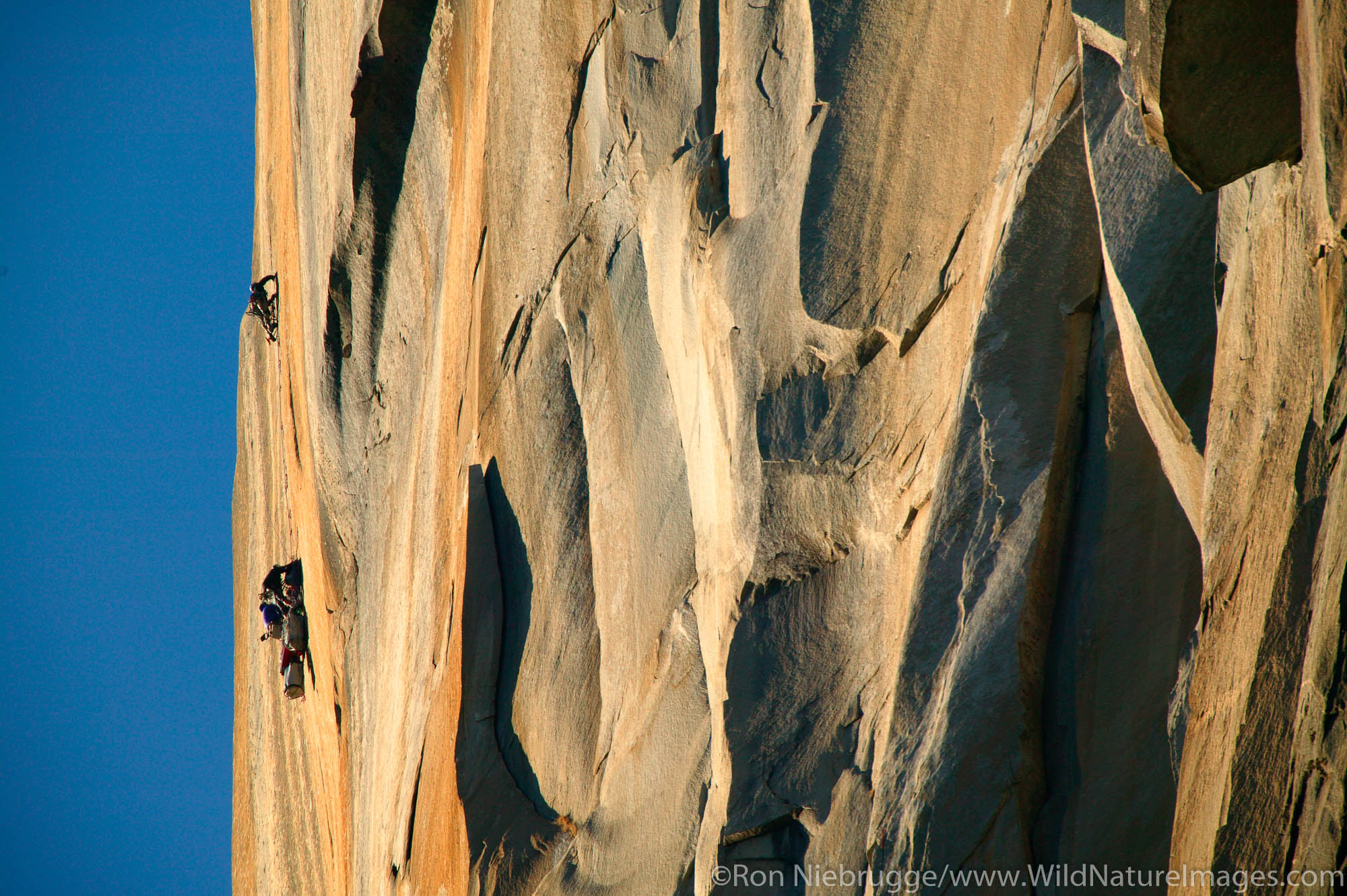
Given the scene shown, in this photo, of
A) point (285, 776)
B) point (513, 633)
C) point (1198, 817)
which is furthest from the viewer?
point (285, 776)

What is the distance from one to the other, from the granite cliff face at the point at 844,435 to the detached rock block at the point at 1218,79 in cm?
1

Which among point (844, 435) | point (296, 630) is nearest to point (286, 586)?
point (296, 630)

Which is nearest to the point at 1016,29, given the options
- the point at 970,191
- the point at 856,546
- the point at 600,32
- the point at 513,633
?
the point at 970,191

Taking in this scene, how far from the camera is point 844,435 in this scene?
4637mm

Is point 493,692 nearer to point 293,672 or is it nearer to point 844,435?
point 844,435

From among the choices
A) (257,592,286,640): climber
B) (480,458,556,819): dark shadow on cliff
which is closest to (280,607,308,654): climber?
(257,592,286,640): climber

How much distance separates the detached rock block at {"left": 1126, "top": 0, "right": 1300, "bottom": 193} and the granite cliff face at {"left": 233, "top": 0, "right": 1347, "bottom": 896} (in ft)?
0.03

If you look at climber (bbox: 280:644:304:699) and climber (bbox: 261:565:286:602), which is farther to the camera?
climber (bbox: 261:565:286:602)

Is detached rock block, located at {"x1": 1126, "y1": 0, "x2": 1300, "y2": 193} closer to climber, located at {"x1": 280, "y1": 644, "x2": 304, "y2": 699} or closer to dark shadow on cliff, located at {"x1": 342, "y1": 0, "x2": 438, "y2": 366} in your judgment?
dark shadow on cliff, located at {"x1": 342, "y1": 0, "x2": 438, "y2": 366}

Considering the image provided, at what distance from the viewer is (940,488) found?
3.98 m

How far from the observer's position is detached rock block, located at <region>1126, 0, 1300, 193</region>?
241 cm

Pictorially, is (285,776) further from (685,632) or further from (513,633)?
(685,632)

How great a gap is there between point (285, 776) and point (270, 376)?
492 cm

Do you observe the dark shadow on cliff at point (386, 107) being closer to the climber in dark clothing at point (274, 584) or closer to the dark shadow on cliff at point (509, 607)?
the dark shadow on cliff at point (509, 607)
